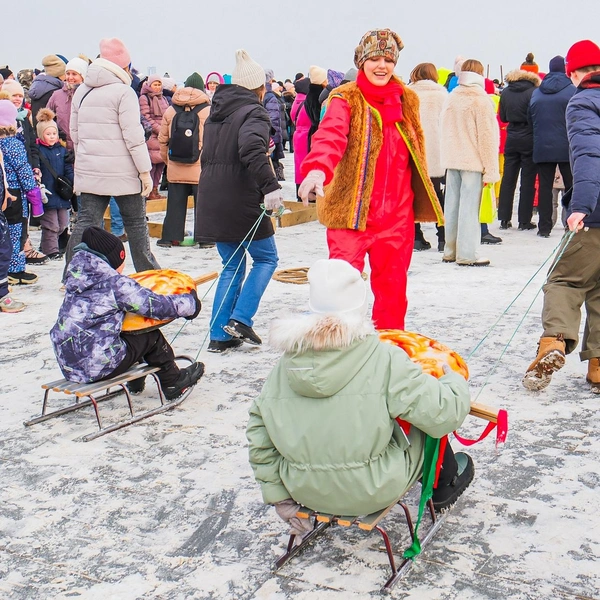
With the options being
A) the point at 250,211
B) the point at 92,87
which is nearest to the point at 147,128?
the point at 92,87

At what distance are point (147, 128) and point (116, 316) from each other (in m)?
7.66

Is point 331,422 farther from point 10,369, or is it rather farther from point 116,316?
point 10,369

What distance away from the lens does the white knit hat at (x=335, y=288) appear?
2.74 metres

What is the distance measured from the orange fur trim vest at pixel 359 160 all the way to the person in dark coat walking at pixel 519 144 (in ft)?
18.4

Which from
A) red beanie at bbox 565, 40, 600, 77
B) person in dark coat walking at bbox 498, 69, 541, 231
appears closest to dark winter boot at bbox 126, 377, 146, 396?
red beanie at bbox 565, 40, 600, 77

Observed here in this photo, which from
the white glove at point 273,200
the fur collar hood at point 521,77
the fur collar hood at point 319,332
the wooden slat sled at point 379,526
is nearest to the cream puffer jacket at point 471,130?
the fur collar hood at point 521,77

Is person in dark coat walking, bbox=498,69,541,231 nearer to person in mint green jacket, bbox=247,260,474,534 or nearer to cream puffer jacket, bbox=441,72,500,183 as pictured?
cream puffer jacket, bbox=441,72,500,183

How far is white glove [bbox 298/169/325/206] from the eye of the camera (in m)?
A: 3.87

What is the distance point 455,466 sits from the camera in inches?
130

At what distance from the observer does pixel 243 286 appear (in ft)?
18.2

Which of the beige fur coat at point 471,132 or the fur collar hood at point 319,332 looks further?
the beige fur coat at point 471,132

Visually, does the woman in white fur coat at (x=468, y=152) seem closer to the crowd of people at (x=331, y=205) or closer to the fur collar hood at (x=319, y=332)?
the crowd of people at (x=331, y=205)

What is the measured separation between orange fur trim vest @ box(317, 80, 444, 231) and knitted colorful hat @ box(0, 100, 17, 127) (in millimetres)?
3856

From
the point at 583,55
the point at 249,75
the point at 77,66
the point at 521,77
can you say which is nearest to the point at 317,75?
the point at 521,77
